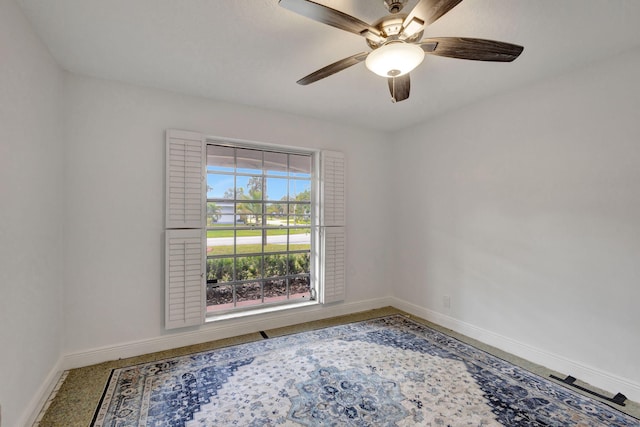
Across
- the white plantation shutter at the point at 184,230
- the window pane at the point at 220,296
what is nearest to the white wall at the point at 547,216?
the window pane at the point at 220,296

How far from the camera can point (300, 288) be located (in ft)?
12.2

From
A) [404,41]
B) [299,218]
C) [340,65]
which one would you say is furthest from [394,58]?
[299,218]

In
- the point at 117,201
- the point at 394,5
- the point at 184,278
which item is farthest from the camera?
the point at 184,278

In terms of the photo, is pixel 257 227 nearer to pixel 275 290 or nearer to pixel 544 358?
pixel 275 290

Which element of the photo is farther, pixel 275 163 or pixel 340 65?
pixel 275 163

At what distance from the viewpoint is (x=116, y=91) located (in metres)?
2.61

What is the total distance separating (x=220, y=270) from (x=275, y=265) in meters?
0.63

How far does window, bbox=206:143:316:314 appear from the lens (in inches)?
126

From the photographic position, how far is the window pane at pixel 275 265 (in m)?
3.48

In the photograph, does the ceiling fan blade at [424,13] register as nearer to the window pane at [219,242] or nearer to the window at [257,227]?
the window at [257,227]

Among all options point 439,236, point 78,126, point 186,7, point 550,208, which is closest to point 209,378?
point 78,126

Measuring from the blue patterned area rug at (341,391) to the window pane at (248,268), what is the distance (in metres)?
0.76

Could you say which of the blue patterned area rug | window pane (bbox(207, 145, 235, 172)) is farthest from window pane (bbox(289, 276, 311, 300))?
window pane (bbox(207, 145, 235, 172))

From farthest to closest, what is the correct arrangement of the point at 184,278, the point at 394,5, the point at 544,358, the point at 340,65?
the point at 184,278, the point at 544,358, the point at 340,65, the point at 394,5
